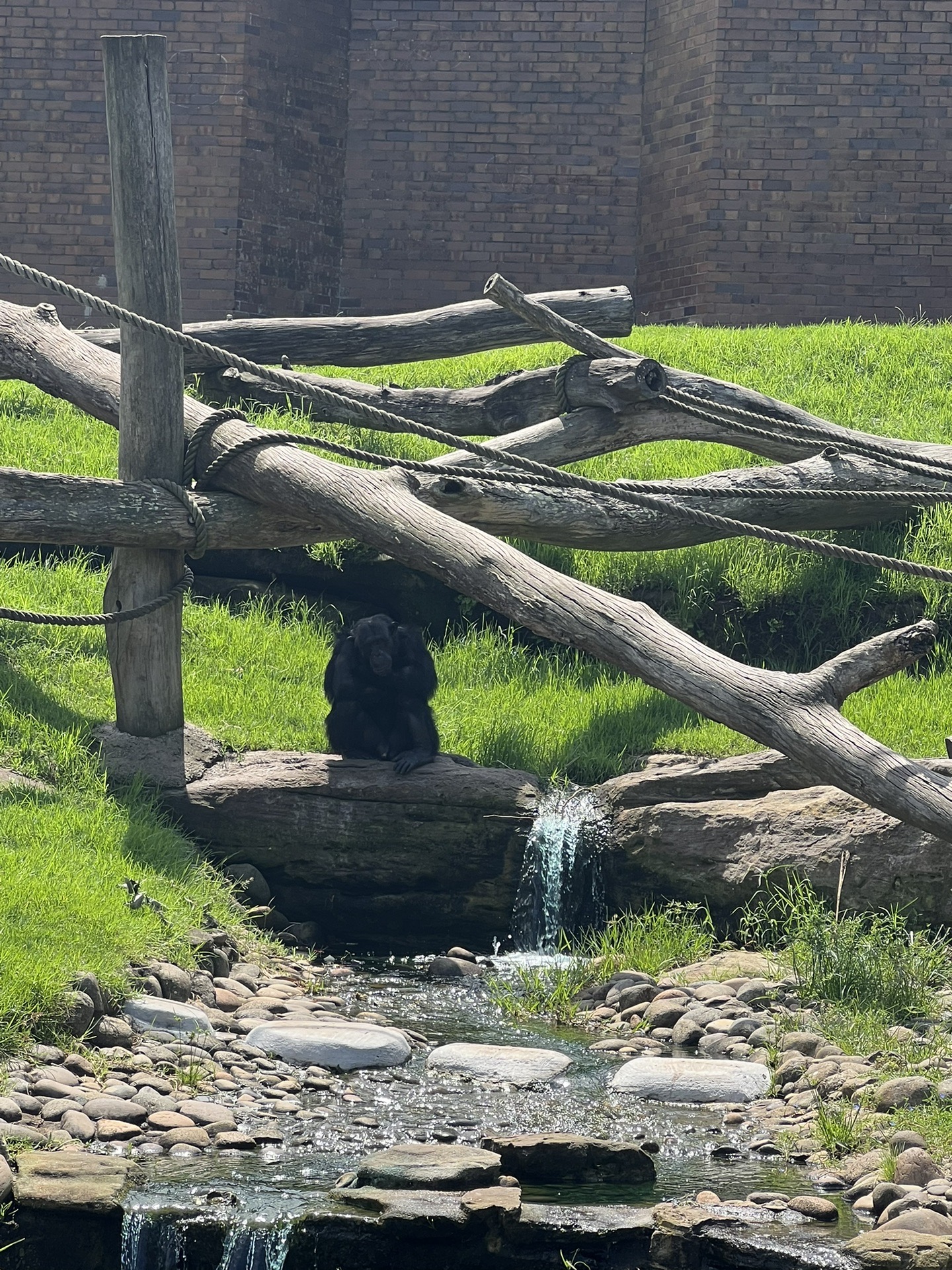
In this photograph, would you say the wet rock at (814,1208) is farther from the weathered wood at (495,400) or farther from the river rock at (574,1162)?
the weathered wood at (495,400)

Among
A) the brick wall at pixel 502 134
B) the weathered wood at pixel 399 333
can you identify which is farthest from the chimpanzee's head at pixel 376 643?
the brick wall at pixel 502 134

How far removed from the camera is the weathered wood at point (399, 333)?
28.3ft

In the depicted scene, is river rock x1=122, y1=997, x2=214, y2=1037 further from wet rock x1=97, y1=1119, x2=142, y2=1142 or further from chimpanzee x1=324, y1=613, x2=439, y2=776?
chimpanzee x1=324, y1=613, x2=439, y2=776

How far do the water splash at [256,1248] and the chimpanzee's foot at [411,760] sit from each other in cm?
344

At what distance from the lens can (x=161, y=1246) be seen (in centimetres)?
345

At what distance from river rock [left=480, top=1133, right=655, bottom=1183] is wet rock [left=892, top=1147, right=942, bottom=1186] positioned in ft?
2.02

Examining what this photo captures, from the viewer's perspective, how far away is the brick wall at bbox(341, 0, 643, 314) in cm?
1561

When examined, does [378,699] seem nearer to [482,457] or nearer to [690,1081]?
[482,457]

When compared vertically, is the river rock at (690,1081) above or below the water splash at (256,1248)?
below

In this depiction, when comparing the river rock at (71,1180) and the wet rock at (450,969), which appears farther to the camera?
the wet rock at (450,969)

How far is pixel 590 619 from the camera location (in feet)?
19.2

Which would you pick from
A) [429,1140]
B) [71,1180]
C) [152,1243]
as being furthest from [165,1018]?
[152,1243]

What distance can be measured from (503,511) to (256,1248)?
464cm

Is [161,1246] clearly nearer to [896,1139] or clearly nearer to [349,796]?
[896,1139]
